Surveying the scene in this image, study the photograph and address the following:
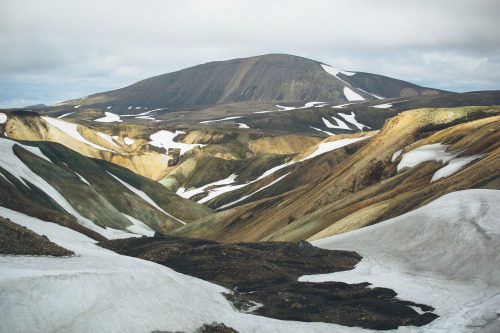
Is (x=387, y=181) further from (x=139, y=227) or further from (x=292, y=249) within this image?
(x=139, y=227)

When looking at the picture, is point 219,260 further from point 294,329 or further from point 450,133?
point 450,133

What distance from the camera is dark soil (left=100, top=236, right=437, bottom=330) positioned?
16781 millimetres

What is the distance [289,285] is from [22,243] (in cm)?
1192

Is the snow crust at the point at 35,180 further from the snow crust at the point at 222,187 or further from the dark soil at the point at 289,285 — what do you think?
the snow crust at the point at 222,187

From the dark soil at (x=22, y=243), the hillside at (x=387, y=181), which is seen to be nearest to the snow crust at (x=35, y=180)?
the hillside at (x=387, y=181)

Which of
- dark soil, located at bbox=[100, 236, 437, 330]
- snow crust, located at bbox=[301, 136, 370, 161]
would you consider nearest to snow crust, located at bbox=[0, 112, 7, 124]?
snow crust, located at bbox=[301, 136, 370, 161]

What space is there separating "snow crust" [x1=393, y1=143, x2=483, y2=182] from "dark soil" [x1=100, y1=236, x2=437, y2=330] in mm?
20935

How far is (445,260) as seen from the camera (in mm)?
22688

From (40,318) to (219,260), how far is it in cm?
1504

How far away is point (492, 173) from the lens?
33.9 meters

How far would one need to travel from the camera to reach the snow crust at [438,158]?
43.6 meters

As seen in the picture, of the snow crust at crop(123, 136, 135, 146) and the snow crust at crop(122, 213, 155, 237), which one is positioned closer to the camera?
the snow crust at crop(122, 213, 155, 237)

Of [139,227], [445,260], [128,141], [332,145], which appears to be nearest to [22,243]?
[445,260]

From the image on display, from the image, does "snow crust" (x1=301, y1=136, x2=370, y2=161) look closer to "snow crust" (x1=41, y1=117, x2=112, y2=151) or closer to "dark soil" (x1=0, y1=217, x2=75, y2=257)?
"snow crust" (x1=41, y1=117, x2=112, y2=151)
